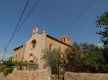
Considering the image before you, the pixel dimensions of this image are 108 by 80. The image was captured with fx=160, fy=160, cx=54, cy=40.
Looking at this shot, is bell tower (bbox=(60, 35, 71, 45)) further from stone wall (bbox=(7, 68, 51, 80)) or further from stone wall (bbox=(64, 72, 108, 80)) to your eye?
stone wall (bbox=(64, 72, 108, 80))

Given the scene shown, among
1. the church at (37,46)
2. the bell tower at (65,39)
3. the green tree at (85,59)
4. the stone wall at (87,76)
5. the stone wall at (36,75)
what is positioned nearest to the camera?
the stone wall at (87,76)

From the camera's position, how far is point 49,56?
107 ft

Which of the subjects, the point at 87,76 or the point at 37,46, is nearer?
the point at 87,76

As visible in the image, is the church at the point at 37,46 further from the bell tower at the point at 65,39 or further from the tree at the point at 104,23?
the tree at the point at 104,23

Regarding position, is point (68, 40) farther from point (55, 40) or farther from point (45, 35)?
point (45, 35)

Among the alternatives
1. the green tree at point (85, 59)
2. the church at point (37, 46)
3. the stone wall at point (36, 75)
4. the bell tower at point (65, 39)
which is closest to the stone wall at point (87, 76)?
the stone wall at point (36, 75)

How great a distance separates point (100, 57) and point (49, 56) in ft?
53.1

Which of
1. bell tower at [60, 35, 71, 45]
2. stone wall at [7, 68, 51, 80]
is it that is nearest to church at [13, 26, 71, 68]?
bell tower at [60, 35, 71, 45]

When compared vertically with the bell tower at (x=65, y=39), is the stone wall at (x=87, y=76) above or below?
below

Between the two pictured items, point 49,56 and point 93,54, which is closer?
point 93,54

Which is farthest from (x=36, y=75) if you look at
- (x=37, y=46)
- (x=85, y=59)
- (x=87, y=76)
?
(x=37, y=46)

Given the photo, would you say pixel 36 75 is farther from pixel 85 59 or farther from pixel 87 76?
pixel 87 76

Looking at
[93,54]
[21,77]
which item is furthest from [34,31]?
[93,54]

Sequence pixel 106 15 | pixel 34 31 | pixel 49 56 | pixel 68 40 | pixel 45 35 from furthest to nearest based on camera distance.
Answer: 1. pixel 68 40
2. pixel 34 31
3. pixel 45 35
4. pixel 49 56
5. pixel 106 15
